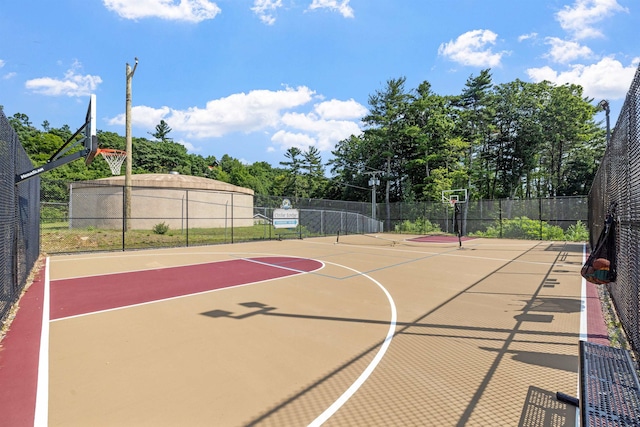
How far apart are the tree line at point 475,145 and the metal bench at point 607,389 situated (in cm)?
3043

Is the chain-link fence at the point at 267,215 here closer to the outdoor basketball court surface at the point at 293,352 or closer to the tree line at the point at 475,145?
the tree line at the point at 475,145

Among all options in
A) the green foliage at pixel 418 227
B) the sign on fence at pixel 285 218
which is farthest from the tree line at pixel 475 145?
the sign on fence at pixel 285 218

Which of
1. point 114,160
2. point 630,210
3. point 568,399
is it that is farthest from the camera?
point 114,160

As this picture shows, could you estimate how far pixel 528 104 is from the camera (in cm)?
3894

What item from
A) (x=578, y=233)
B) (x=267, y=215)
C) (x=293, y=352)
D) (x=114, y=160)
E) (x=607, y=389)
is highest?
(x=114, y=160)

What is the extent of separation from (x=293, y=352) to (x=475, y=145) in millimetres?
44438

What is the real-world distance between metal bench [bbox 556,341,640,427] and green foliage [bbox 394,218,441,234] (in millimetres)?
27739

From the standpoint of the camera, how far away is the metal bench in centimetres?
224

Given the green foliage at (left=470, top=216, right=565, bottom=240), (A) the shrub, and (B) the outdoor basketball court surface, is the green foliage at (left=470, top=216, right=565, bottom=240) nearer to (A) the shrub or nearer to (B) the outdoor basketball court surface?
(A) the shrub

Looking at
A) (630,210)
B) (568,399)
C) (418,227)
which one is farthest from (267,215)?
(568,399)

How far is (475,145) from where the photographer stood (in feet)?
137

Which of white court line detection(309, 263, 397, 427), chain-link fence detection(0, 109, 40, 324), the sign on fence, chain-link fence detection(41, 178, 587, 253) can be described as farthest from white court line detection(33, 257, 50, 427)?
chain-link fence detection(41, 178, 587, 253)

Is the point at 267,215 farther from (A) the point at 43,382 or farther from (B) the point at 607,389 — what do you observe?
(B) the point at 607,389

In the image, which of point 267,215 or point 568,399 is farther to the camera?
point 267,215
